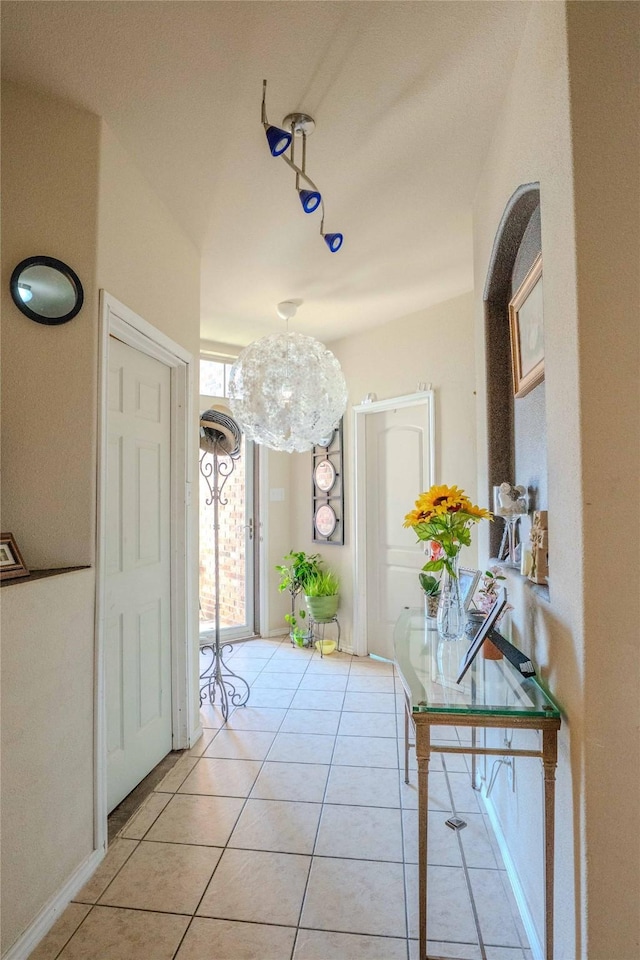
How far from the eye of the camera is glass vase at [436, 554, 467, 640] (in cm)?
182

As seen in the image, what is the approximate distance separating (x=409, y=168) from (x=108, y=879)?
9.66 ft

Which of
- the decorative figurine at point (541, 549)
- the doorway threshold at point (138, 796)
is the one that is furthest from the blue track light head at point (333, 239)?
the doorway threshold at point (138, 796)

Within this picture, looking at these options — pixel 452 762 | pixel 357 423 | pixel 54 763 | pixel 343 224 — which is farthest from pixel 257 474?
pixel 54 763

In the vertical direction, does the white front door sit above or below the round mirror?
below

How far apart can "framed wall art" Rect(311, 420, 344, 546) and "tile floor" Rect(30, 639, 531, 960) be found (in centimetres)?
192

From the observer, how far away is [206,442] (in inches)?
127

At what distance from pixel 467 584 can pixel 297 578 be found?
2601mm

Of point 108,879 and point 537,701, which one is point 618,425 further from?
point 108,879

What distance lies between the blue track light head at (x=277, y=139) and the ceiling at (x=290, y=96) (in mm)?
102

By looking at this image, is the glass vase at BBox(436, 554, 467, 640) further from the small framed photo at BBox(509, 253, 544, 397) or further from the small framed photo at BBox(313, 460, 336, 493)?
the small framed photo at BBox(313, 460, 336, 493)

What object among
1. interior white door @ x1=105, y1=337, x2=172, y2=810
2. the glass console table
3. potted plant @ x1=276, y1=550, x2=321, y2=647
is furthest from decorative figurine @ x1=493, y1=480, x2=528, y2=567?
potted plant @ x1=276, y1=550, x2=321, y2=647

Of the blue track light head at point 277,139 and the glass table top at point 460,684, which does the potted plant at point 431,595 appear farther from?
the blue track light head at point 277,139

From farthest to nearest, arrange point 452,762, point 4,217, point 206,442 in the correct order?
1. point 206,442
2. point 452,762
3. point 4,217

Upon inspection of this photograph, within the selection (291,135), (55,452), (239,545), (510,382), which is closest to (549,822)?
(510,382)
